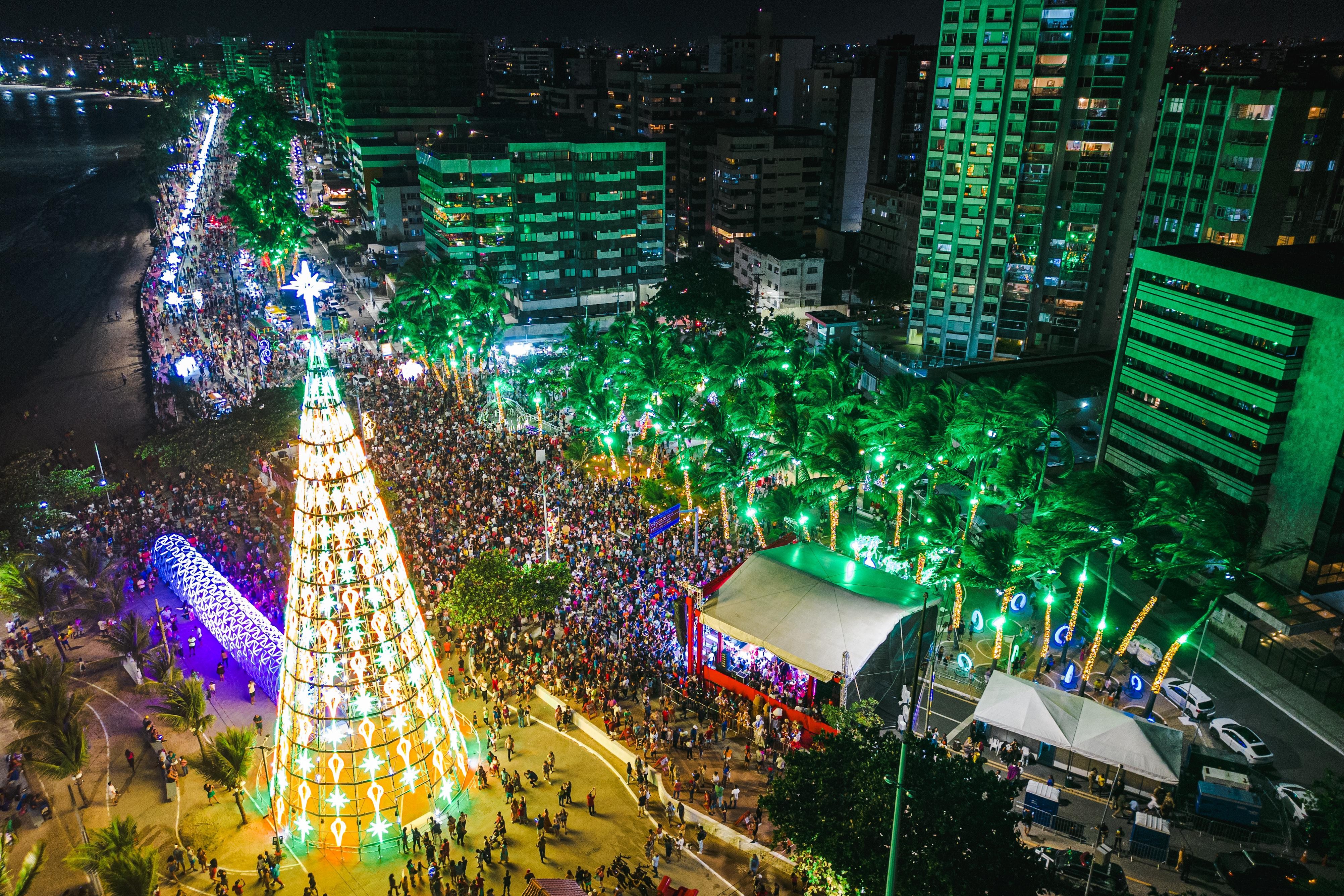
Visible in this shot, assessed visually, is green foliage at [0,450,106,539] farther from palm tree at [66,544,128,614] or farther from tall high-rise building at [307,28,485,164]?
tall high-rise building at [307,28,485,164]

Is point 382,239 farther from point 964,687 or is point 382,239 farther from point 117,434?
point 964,687

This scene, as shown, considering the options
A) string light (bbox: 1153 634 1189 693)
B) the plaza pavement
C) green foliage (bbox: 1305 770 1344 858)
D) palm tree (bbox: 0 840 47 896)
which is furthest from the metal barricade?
palm tree (bbox: 0 840 47 896)

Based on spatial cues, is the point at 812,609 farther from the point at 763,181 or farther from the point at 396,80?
the point at 396,80

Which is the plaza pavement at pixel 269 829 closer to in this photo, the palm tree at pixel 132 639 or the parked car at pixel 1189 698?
the palm tree at pixel 132 639

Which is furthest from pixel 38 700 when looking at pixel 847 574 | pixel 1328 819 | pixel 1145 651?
pixel 1145 651

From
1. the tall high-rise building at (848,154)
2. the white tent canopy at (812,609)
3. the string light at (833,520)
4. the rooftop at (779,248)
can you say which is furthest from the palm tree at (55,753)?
the tall high-rise building at (848,154)
